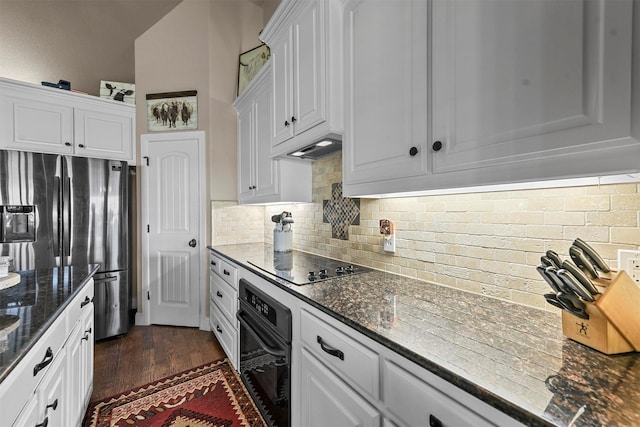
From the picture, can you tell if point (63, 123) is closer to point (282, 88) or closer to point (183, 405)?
point (282, 88)

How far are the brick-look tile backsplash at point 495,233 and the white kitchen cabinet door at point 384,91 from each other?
1.20ft

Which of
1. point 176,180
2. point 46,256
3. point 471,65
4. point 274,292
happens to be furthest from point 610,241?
point 46,256

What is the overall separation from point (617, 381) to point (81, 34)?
15.9ft

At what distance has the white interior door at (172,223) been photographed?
313 cm

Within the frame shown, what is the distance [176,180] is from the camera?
10.4ft

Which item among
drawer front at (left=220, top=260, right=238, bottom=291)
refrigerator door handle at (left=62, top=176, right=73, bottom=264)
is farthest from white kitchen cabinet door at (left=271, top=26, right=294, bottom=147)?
refrigerator door handle at (left=62, top=176, right=73, bottom=264)

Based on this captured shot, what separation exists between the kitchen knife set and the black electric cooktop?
935 mm

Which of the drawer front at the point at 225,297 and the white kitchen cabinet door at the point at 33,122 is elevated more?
the white kitchen cabinet door at the point at 33,122

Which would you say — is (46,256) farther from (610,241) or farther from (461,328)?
(610,241)

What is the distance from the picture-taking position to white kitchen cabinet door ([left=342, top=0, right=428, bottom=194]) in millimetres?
1021

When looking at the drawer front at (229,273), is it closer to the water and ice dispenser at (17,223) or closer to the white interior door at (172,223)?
the white interior door at (172,223)

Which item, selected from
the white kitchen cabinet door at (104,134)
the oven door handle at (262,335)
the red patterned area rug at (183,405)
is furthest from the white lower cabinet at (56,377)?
the white kitchen cabinet door at (104,134)

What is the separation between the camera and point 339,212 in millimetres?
2008

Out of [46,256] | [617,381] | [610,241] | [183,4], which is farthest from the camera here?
[183,4]
